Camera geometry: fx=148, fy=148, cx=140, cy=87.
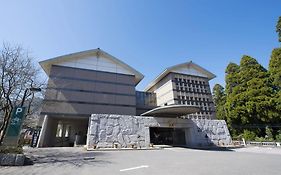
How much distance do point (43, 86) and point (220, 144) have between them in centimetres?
2165

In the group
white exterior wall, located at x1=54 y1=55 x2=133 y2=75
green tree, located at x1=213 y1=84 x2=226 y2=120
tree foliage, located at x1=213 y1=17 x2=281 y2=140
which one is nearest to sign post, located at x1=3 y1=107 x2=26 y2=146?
white exterior wall, located at x1=54 y1=55 x2=133 y2=75

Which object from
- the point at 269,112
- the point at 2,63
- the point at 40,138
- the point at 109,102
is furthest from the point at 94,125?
the point at 269,112

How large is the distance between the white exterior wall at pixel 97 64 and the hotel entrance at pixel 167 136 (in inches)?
423

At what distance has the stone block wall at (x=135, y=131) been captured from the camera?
15672mm

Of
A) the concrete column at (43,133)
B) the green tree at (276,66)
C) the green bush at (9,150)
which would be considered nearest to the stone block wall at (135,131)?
the concrete column at (43,133)

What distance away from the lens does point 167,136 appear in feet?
75.5

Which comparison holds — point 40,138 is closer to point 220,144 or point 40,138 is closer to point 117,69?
point 117,69

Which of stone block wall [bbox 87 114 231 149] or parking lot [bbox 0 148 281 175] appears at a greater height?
stone block wall [bbox 87 114 231 149]

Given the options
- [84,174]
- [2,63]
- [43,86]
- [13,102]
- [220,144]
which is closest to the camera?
[84,174]

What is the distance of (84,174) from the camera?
5.29 metres

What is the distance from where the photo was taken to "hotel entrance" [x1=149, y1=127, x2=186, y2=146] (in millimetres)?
21453

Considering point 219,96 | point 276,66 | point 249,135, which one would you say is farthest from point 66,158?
point 219,96

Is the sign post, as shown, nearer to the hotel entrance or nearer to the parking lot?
the parking lot

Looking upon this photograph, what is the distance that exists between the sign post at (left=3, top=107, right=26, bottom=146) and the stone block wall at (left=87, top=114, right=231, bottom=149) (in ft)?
24.9
